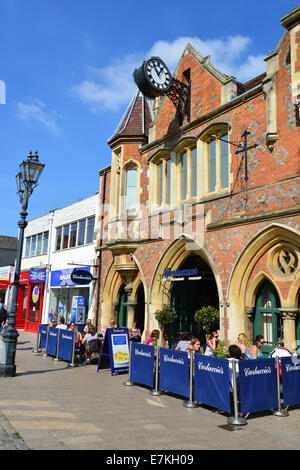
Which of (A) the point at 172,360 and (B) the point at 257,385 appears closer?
(B) the point at 257,385

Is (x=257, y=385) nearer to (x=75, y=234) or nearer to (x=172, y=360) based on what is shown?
(x=172, y=360)

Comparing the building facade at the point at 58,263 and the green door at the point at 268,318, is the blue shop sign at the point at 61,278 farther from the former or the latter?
the green door at the point at 268,318

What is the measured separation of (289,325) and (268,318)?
3.35 ft

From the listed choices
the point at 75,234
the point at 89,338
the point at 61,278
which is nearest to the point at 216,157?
the point at 89,338

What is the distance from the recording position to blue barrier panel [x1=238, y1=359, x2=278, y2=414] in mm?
6660

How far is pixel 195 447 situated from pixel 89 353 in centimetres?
820

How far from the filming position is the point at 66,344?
13000 mm

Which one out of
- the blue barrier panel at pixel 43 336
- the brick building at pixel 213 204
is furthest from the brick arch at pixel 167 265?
the blue barrier panel at pixel 43 336

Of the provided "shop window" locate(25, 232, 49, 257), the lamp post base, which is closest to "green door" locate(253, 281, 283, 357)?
the lamp post base

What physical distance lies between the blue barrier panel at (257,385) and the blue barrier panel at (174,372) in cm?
145

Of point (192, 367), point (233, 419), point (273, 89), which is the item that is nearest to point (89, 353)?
point (192, 367)

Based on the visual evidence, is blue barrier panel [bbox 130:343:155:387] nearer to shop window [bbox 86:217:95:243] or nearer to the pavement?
the pavement

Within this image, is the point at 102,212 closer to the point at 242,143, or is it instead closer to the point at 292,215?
the point at 242,143

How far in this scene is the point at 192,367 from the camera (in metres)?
7.68
